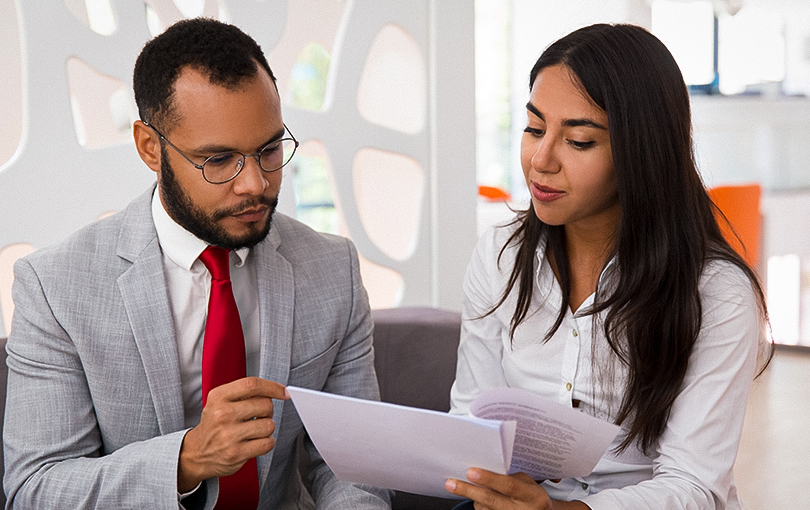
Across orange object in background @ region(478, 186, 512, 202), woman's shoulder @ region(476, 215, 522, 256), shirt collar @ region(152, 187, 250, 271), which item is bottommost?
orange object in background @ region(478, 186, 512, 202)

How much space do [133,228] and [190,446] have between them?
1.39 ft

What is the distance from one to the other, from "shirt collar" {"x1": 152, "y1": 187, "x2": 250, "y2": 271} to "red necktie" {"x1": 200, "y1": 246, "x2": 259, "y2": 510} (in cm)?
2

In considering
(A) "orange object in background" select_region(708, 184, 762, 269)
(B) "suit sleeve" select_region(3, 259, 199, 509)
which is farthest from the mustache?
(A) "orange object in background" select_region(708, 184, 762, 269)

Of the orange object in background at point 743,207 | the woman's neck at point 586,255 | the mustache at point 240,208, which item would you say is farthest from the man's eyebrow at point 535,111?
the orange object in background at point 743,207

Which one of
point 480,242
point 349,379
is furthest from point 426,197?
point 349,379

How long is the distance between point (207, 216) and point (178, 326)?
22 cm

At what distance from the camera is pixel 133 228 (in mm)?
1467

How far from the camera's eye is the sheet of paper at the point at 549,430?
1169 mm

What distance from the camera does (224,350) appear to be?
141 centimetres

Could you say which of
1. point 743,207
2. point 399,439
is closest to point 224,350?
point 399,439

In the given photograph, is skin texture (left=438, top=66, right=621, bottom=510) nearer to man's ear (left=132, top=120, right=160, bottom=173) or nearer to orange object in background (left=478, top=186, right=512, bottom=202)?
man's ear (left=132, top=120, right=160, bottom=173)

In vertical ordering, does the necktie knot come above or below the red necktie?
above

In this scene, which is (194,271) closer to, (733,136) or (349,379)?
(349,379)

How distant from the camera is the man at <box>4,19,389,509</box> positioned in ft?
4.28
